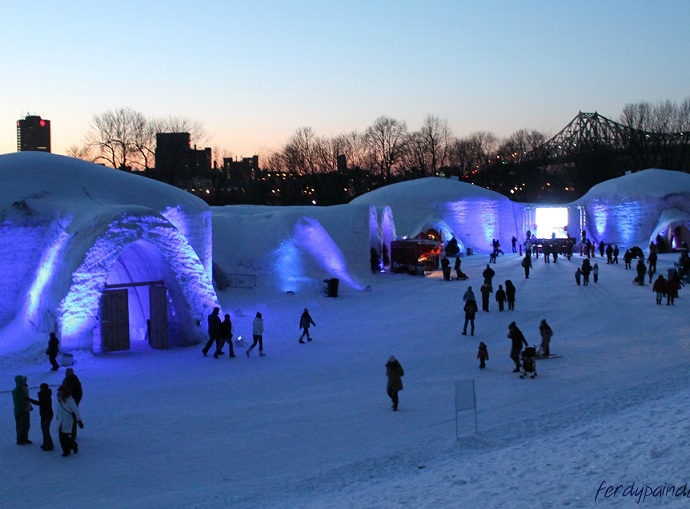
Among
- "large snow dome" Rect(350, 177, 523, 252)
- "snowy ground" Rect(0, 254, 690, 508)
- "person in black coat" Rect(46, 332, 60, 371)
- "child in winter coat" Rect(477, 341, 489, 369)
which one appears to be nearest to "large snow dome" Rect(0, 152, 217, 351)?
"person in black coat" Rect(46, 332, 60, 371)

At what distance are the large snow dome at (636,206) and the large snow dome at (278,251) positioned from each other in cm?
2243

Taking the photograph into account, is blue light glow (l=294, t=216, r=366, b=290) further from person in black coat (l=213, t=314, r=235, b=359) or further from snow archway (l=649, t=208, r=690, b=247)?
snow archway (l=649, t=208, r=690, b=247)

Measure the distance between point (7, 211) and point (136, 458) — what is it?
36.6ft

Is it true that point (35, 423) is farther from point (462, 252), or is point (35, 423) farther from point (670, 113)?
point (670, 113)

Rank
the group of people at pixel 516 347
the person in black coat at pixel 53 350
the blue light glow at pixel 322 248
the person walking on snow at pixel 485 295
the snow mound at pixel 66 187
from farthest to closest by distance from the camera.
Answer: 1. the blue light glow at pixel 322 248
2. the person walking on snow at pixel 485 295
3. the snow mound at pixel 66 187
4. the person in black coat at pixel 53 350
5. the group of people at pixel 516 347

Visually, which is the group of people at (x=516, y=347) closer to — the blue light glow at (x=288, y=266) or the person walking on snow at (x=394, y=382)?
the person walking on snow at (x=394, y=382)

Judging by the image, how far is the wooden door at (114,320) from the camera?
18344mm

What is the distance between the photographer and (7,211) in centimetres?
1903

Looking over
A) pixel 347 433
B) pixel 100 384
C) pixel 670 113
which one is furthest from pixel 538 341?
pixel 670 113

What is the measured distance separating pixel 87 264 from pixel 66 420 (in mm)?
7720

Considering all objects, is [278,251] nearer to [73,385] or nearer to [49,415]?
[73,385]

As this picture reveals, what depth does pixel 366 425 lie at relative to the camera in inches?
462

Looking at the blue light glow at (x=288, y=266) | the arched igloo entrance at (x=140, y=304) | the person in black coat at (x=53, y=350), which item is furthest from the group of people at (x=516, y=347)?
the blue light glow at (x=288, y=266)

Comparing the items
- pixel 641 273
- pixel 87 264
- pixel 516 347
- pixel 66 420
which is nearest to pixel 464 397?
pixel 516 347
